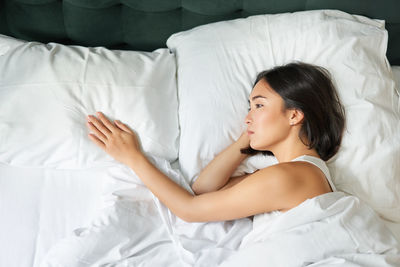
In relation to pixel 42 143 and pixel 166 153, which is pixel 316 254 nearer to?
pixel 166 153

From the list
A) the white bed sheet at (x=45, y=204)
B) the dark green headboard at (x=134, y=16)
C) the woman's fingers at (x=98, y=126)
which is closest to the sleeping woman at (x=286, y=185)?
the woman's fingers at (x=98, y=126)

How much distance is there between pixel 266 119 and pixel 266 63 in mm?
270

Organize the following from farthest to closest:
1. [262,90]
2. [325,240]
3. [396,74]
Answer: [396,74] → [262,90] → [325,240]

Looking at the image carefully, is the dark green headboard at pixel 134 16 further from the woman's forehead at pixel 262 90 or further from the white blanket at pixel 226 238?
the white blanket at pixel 226 238

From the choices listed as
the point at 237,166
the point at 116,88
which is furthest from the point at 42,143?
the point at 237,166

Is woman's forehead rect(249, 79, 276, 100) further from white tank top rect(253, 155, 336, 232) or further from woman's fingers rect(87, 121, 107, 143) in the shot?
woman's fingers rect(87, 121, 107, 143)

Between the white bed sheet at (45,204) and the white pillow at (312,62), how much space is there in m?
0.20

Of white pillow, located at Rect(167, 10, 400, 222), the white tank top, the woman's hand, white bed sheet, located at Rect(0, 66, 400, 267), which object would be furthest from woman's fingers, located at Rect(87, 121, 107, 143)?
the white tank top

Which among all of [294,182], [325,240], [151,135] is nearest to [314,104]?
[294,182]

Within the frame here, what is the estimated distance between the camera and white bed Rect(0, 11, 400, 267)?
4.19 feet

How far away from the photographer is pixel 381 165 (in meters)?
1.31

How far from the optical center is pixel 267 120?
130 centimetres

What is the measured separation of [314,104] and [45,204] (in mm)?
912

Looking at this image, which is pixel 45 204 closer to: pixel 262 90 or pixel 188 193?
pixel 188 193
